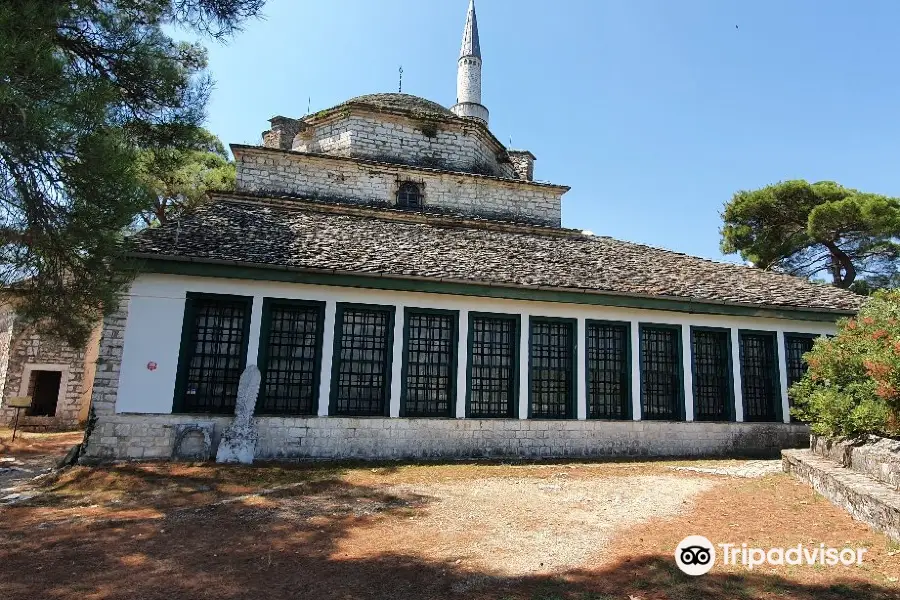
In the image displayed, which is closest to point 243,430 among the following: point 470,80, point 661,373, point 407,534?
point 407,534

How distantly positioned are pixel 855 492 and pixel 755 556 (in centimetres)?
233

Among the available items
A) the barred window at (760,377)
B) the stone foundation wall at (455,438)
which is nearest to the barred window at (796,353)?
the barred window at (760,377)

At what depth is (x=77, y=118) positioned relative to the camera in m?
6.66

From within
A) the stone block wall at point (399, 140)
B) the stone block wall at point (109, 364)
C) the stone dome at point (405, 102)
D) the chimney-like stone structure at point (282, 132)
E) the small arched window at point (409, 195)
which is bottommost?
the stone block wall at point (109, 364)

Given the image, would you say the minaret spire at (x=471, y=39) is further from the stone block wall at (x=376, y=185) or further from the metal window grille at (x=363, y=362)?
the metal window grille at (x=363, y=362)

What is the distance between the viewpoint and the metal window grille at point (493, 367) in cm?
1138

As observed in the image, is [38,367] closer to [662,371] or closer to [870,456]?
[662,371]

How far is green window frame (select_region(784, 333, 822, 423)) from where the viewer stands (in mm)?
12984

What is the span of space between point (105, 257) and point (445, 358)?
20.6 ft

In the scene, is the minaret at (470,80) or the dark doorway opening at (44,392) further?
the minaret at (470,80)

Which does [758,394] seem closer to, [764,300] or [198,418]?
[764,300]

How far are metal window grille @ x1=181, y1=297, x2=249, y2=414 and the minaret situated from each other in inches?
907

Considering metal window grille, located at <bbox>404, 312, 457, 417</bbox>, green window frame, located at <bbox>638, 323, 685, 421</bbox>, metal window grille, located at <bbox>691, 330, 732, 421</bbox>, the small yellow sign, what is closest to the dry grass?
metal window grille, located at <bbox>404, 312, 457, 417</bbox>

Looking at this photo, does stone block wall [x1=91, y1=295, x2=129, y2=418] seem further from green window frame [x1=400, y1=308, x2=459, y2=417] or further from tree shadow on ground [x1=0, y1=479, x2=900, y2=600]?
green window frame [x1=400, y1=308, x2=459, y2=417]
